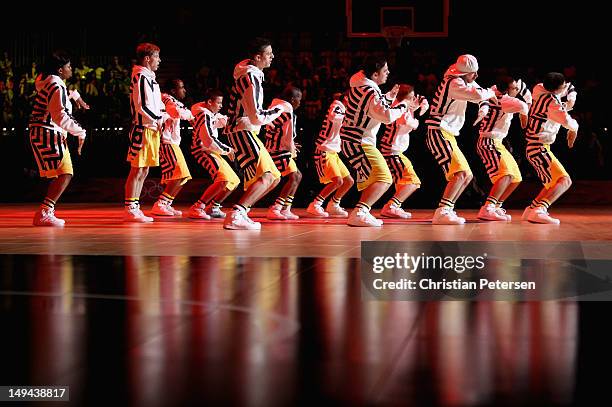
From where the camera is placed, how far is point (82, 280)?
20.0ft

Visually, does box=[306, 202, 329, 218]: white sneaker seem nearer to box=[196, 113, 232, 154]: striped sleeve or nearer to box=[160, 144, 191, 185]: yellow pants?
box=[160, 144, 191, 185]: yellow pants

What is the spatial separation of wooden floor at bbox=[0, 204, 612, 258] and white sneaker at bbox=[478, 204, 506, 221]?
0.72 ft

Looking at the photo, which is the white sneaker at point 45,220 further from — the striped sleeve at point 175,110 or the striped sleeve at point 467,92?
the striped sleeve at point 467,92

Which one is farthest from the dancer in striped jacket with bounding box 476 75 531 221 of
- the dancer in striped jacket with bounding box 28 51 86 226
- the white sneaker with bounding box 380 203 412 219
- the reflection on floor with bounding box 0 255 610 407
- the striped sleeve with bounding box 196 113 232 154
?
the reflection on floor with bounding box 0 255 610 407

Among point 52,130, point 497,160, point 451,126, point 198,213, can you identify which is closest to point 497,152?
point 497,160

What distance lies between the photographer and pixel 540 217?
11.5 meters

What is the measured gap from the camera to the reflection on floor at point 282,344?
3.30m

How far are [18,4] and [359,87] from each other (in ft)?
42.5

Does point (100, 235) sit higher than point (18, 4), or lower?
lower

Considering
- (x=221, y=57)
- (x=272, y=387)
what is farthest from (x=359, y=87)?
(x=221, y=57)

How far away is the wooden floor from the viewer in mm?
8055

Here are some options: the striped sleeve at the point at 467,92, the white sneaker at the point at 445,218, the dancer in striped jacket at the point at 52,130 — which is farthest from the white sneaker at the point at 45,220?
the striped sleeve at the point at 467,92

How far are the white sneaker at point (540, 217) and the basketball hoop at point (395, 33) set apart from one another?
9667 mm

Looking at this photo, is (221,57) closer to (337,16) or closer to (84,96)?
(337,16)
